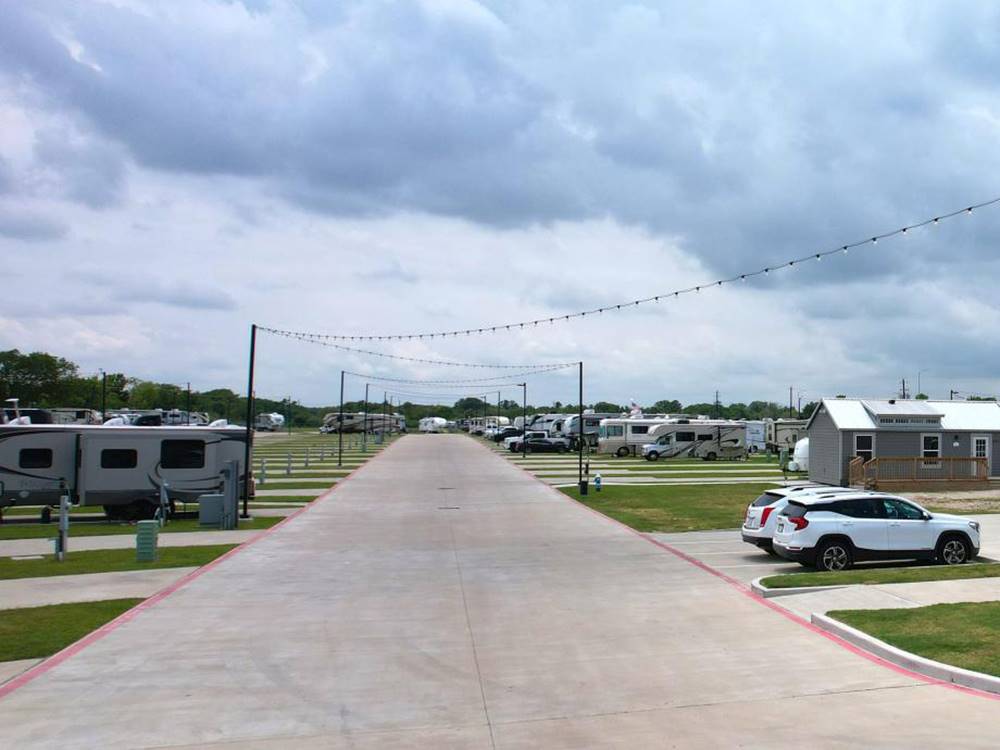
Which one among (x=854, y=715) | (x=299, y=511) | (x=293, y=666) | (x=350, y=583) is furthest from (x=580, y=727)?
(x=299, y=511)

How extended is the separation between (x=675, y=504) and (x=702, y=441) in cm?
3452

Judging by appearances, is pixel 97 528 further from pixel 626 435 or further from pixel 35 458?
pixel 626 435

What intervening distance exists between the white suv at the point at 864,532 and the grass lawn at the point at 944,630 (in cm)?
411

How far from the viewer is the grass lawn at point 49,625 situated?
11273 mm

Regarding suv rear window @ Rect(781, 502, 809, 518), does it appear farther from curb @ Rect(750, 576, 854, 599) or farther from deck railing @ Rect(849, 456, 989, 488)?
deck railing @ Rect(849, 456, 989, 488)

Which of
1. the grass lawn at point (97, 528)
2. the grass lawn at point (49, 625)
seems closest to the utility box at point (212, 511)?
the grass lawn at point (97, 528)

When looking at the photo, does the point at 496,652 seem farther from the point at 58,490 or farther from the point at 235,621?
the point at 58,490

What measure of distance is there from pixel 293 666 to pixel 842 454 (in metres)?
32.6

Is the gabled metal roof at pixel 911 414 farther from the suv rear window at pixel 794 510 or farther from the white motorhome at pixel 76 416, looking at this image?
the white motorhome at pixel 76 416

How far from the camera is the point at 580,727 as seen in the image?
8.20 m

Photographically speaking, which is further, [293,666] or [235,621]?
[235,621]

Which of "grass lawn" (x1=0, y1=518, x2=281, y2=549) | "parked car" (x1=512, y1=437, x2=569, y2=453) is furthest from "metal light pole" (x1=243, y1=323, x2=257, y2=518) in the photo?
"parked car" (x1=512, y1=437, x2=569, y2=453)

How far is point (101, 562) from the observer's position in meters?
18.4

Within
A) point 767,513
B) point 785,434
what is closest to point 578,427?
point 785,434
